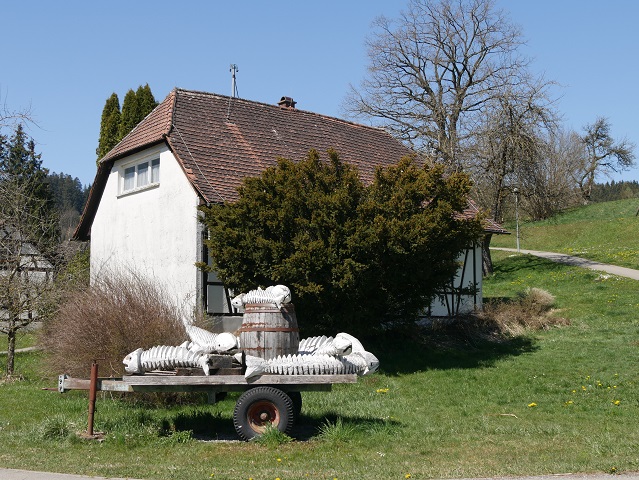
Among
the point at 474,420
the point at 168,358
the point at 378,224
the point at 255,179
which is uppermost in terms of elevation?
Result: the point at 255,179

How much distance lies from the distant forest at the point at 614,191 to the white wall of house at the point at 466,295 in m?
58.7

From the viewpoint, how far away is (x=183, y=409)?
11055 mm

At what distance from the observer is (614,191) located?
281 ft

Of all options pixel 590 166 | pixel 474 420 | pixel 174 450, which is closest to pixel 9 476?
pixel 174 450

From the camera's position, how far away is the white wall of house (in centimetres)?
2080

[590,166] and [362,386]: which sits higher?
[590,166]

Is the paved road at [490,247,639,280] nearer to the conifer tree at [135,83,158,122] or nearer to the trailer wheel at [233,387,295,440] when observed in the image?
the conifer tree at [135,83,158,122]

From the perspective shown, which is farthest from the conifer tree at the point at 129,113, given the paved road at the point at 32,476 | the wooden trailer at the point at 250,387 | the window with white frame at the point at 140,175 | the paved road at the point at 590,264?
the paved road at the point at 32,476

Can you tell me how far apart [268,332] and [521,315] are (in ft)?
41.7

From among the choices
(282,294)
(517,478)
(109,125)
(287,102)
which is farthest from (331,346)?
(109,125)

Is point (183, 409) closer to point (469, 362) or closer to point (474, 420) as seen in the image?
point (474, 420)

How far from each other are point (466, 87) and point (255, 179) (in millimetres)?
20165

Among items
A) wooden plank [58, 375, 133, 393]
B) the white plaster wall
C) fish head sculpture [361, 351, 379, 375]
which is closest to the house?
the white plaster wall

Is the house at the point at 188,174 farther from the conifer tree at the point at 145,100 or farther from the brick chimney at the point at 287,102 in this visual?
the conifer tree at the point at 145,100
